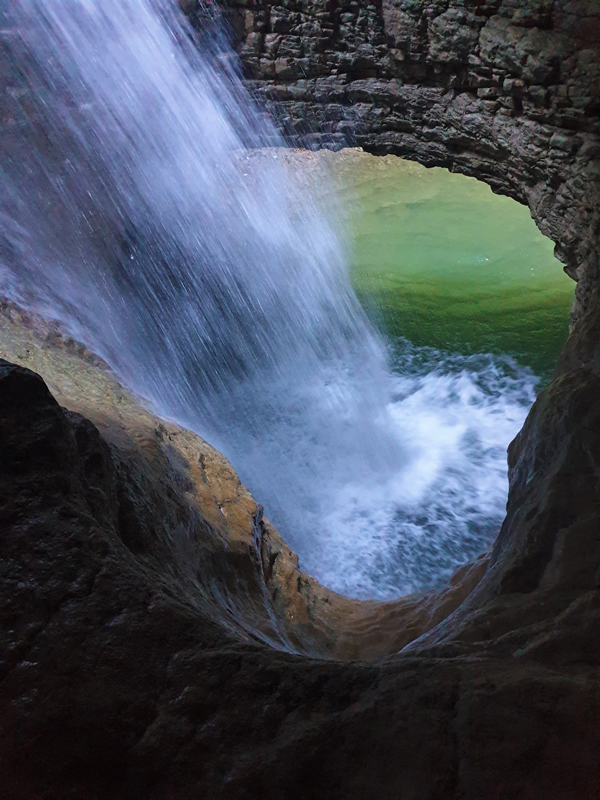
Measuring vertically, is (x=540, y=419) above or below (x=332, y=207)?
below

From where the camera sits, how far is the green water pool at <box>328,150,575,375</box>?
23.1ft

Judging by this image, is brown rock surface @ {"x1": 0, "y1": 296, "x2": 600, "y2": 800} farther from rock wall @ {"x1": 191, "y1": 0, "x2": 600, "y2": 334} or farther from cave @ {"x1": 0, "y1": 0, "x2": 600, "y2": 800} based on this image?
rock wall @ {"x1": 191, "y1": 0, "x2": 600, "y2": 334}

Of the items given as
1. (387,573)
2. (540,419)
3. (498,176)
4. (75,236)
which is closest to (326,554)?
(387,573)

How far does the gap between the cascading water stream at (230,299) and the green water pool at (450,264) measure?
38 centimetres

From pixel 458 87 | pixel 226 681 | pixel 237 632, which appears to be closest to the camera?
pixel 226 681

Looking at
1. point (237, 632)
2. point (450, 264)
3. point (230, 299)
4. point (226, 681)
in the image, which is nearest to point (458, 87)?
point (450, 264)

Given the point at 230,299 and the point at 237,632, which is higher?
the point at 230,299

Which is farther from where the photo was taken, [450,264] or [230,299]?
[450,264]

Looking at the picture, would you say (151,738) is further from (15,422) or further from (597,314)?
(597,314)

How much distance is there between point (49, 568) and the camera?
1408 millimetres

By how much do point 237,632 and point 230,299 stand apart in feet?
21.7

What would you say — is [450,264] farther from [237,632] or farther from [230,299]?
[237,632]

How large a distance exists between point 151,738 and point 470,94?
7.62 m

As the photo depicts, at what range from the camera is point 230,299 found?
26.6 ft
